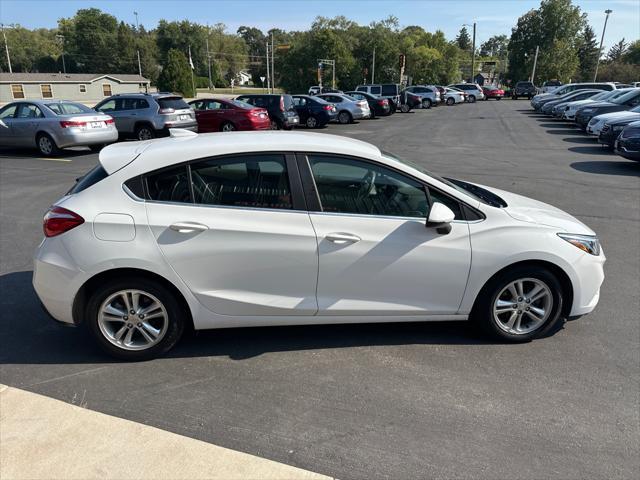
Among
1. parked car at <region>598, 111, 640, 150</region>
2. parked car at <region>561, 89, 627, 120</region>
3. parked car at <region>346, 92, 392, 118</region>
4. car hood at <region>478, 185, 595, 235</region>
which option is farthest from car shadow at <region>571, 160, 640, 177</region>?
parked car at <region>346, 92, 392, 118</region>

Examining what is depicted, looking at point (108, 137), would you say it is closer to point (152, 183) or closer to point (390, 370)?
point (152, 183)

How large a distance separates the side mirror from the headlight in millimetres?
975

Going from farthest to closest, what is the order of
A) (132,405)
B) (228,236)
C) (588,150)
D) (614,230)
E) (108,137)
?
(588,150)
(108,137)
(614,230)
(228,236)
(132,405)

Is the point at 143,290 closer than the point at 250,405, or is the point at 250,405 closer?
the point at 250,405

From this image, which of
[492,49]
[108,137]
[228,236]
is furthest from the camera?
[492,49]

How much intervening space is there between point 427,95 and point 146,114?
93.8 feet

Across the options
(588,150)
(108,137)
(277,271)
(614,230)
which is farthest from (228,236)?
(588,150)

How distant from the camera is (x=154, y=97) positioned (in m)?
15.8

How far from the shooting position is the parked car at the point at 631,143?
11.0m

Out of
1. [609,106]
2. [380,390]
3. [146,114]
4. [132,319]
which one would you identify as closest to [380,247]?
[380,390]

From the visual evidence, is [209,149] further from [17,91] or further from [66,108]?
[17,91]

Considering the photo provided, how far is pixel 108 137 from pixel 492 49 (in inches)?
7478

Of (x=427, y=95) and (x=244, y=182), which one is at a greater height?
(x=244, y=182)

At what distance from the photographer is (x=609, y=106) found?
18.2 m
